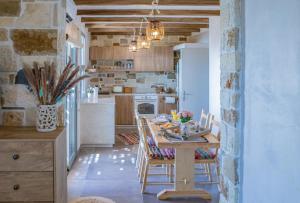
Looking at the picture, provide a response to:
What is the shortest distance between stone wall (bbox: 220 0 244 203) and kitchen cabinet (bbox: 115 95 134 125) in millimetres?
7434

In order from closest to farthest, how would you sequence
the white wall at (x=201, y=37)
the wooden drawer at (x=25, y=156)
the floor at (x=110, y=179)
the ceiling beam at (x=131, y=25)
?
A: the wooden drawer at (x=25, y=156) < the floor at (x=110, y=179) < the ceiling beam at (x=131, y=25) < the white wall at (x=201, y=37)

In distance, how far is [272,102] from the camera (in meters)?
1.27

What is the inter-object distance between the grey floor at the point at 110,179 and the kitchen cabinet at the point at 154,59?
11.3 ft

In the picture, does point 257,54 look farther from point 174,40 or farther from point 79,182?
point 174,40

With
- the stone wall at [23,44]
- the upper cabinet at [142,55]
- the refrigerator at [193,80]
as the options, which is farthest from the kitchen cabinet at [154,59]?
the stone wall at [23,44]

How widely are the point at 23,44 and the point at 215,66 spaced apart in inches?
162

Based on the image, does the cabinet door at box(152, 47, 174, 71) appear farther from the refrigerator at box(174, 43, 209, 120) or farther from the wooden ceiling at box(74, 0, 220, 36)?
the refrigerator at box(174, 43, 209, 120)

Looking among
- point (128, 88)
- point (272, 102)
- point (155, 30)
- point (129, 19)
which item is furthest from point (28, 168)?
point (128, 88)

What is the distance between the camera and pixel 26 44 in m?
2.63

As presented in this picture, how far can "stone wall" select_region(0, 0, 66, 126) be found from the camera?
261 cm

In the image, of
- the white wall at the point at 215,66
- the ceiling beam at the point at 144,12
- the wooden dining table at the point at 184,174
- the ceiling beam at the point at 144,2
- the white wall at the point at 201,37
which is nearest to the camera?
the wooden dining table at the point at 184,174

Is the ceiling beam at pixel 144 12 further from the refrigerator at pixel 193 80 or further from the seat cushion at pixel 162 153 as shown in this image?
the seat cushion at pixel 162 153

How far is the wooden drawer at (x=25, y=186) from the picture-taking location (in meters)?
2.24

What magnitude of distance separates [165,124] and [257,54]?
11.4 ft
